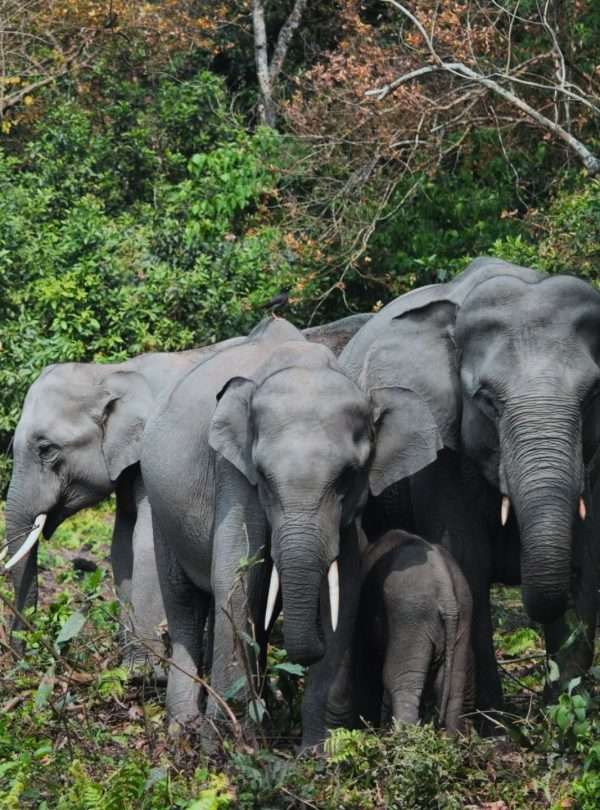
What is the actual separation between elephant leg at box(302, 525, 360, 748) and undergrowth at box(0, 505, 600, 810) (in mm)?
186

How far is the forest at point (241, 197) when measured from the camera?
8.66 metres

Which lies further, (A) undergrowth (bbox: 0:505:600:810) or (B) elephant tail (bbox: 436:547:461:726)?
(B) elephant tail (bbox: 436:547:461:726)

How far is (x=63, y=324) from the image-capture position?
16.9 meters

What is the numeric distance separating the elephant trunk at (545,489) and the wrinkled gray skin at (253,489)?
2.09 feet

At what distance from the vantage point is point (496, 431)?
8156 millimetres

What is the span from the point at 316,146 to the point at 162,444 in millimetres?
8052

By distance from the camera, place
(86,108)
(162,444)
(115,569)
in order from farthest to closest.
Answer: (86,108)
(115,569)
(162,444)

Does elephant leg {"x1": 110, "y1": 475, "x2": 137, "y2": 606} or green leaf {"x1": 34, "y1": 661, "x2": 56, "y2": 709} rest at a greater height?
green leaf {"x1": 34, "y1": 661, "x2": 56, "y2": 709}

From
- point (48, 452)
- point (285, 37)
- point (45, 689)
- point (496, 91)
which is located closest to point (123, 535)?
point (48, 452)

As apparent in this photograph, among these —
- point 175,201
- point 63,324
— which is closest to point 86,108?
point 175,201

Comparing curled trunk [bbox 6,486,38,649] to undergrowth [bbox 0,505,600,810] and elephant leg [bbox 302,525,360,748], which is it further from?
elephant leg [bbox 302,525,360,748]

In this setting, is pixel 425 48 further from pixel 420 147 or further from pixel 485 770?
pixel 485 770

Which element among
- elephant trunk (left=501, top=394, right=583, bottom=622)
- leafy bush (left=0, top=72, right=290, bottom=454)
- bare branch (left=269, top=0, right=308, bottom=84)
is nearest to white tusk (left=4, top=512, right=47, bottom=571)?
Answer: elephant trunk (left=501, top=394, right=583, bottom=622)

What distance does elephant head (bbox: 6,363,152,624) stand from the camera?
11.2 metres
